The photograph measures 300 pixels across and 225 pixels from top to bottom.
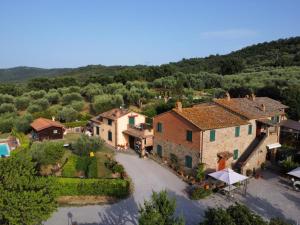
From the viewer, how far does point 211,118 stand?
30.3 metres

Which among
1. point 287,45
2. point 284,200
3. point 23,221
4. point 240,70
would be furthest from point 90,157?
point 287,45

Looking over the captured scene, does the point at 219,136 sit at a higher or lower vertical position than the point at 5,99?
lower

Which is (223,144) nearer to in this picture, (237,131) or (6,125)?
(237,131)

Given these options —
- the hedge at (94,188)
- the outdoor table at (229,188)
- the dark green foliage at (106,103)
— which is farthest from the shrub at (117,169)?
the dark green foliage at (106,103)

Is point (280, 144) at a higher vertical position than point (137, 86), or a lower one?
lower

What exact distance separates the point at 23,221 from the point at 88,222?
5.70 metres

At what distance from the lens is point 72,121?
5031cm

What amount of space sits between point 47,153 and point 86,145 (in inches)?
168

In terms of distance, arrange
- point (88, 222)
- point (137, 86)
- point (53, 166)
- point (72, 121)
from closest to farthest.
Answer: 1. point (88, 222)
2. point (53, 166)
3. point (72, 121)
4. point (137, 86)

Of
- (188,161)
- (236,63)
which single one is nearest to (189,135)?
(188,161)

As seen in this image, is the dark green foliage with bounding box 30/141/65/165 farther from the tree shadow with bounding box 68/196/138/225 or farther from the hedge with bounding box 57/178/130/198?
the tree shadow with bounding box 68/196/138/225

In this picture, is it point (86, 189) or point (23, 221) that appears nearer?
point (23, 221)

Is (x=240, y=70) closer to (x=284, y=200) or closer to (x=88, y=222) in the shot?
(x=284, y=200)

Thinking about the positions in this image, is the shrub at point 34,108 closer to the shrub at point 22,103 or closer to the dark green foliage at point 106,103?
the shrub at point 22,103
